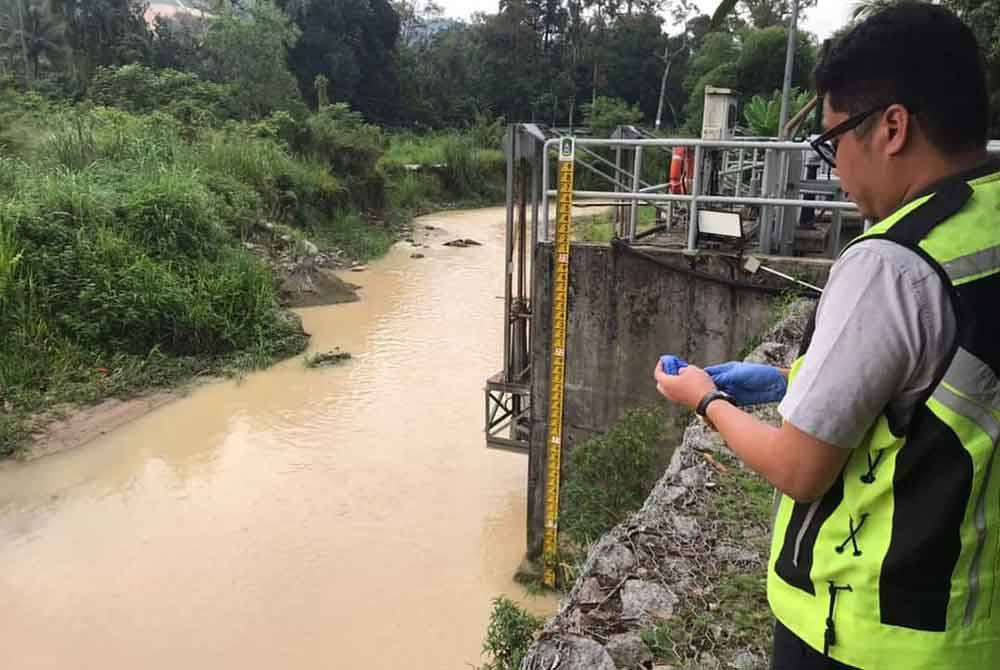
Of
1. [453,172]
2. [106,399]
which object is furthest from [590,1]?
[106,399]

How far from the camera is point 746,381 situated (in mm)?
1528

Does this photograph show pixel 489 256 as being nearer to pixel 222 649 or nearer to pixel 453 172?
pixel 453 172

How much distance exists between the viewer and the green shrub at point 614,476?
517cm

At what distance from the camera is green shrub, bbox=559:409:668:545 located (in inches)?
203

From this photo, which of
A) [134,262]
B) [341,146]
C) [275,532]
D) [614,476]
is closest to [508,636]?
[614,476]

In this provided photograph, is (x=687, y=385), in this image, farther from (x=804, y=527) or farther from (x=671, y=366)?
(x=804, y=527)

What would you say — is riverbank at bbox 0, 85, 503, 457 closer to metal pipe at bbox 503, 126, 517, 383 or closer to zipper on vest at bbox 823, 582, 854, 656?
metal pipe at bbox 503, 126, 517, 383

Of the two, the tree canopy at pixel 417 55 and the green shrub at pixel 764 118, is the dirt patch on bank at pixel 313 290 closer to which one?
the green shrub at pixel 764 118

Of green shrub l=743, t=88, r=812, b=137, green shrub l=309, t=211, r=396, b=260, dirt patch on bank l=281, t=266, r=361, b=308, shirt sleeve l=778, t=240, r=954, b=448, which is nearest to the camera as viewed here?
shirt sleeve l=778, t=240, r=954, b=448

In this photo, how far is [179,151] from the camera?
1553 cm

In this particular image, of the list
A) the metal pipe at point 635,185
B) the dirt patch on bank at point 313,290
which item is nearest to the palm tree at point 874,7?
the metal pipe at point 635,185

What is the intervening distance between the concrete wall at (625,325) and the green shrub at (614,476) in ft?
1.28

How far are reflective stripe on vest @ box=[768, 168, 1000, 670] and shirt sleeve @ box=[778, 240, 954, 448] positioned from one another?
23 mm

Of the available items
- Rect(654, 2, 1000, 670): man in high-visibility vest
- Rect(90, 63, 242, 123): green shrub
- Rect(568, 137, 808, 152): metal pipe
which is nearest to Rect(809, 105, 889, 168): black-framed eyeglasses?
Rect(654, 2, 1000, 670): man in high-visibility vest
